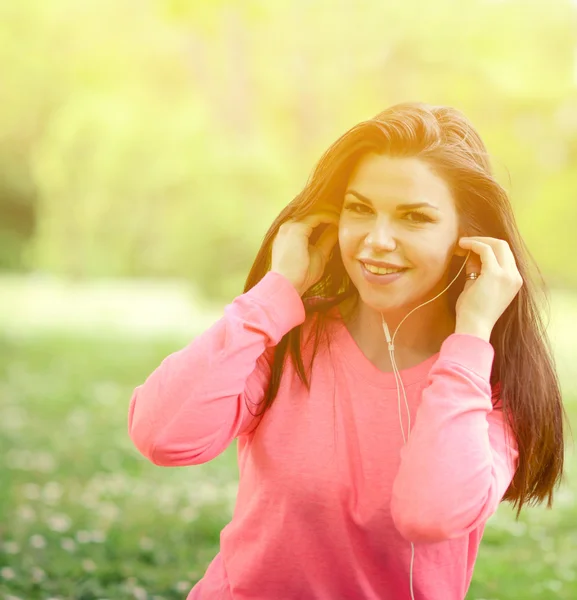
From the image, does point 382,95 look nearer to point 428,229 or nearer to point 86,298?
point 86,298

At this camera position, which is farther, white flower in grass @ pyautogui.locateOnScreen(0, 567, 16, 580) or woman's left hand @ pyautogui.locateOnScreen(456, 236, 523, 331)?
white flower in grass @ pyautogui.locateOnScreen(0, 567, 16, 580)

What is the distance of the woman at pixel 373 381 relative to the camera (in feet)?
5.45

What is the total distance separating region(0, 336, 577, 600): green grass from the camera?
342 centimetres

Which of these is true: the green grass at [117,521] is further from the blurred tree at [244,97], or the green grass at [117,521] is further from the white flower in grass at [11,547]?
the blurred tree at [244,97]

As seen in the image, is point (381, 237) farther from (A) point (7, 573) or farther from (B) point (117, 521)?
(B) point (117, 521)

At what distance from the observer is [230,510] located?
4434 mm

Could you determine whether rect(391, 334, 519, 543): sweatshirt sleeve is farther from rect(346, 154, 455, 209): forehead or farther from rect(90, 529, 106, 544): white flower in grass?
rect(90, 529, 106, 544): white flower in grass

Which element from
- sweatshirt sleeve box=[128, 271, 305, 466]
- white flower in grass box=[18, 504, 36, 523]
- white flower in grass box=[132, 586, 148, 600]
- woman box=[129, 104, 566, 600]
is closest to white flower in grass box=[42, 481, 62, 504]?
white flower in grass box=[18, 504, 36, 523]

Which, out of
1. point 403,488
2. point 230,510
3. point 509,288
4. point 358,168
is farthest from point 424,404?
point 230,510

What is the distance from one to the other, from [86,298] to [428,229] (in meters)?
12.7

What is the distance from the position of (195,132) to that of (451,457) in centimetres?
1221

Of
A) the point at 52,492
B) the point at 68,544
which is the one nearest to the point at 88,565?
the point at 68,544

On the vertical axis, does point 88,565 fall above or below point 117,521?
above

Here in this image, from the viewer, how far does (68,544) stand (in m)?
3.72
